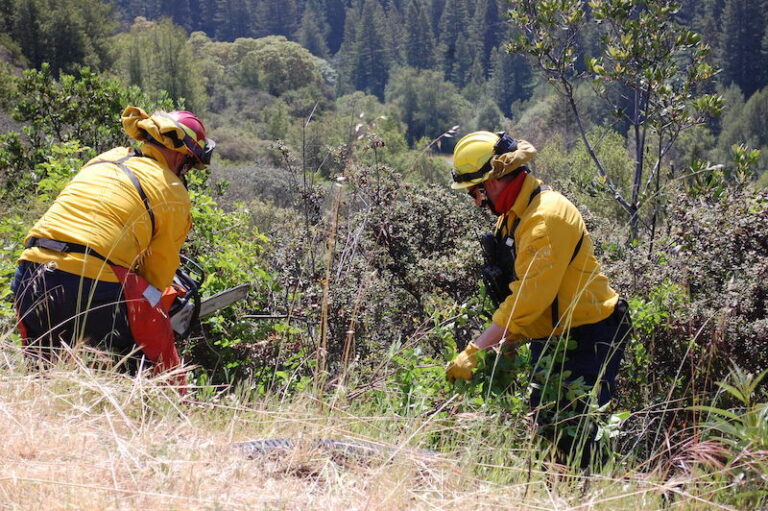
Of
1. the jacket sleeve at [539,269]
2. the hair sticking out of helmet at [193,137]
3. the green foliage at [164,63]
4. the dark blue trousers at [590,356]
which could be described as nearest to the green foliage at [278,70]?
the green foliage at [164,63]

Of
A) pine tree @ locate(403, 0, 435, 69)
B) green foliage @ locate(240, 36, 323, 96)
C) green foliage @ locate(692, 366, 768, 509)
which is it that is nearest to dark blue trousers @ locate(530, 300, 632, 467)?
green foliage @ locate(692, 366, 768, 509)

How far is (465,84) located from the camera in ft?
353

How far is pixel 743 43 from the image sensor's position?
247 feet

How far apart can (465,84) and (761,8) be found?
4427cm

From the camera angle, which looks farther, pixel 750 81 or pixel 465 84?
pixel 465 84

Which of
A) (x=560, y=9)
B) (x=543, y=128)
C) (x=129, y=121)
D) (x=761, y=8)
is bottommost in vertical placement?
(x=543, y=128)

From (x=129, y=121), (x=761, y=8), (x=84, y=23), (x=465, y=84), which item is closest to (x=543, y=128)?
(x=761, y=8)

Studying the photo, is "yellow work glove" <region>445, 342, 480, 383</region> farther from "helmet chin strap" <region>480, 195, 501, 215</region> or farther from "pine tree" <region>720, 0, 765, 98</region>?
"pine tree" <region>720, 0, 765, 98</region>

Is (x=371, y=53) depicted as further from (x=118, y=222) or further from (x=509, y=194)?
(x=509, y=194)

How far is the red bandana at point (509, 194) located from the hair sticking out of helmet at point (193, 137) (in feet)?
5.26

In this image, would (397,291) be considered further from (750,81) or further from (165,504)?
(750,81)

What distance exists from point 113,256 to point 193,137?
780mm

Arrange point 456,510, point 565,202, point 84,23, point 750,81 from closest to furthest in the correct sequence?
point 456,510
point 565,202
point 84,23
point 750,81

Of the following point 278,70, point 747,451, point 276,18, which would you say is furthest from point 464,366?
point 276,18
